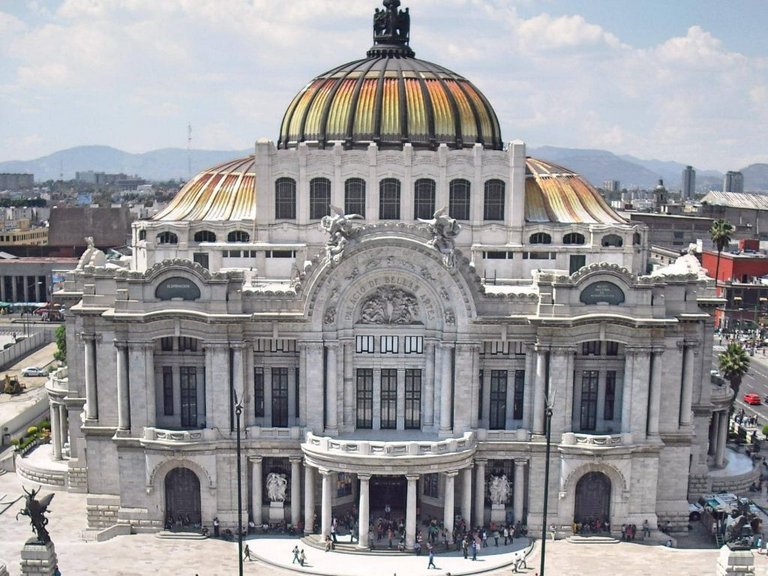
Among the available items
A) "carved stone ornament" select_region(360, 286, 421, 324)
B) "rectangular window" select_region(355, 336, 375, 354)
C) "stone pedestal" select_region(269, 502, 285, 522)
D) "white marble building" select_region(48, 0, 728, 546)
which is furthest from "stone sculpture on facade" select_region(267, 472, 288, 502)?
"carved stone ornament" select_region(360, 286, 421, 324)

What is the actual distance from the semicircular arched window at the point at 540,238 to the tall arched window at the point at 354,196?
47.5 feet

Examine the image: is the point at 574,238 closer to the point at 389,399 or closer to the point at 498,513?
the point at 389,399

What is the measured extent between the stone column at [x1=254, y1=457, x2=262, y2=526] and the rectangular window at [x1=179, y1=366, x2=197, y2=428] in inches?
211

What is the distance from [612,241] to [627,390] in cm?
1758

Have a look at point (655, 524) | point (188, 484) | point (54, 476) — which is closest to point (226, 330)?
point (188, 484)

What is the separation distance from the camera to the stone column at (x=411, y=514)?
6134 cm

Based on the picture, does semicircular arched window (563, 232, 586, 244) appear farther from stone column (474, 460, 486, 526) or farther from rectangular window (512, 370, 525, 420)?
stone column (474, 460, 486, 526)

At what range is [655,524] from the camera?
2552 inches

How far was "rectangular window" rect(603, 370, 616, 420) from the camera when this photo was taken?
6538 centimetres

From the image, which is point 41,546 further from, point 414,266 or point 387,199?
point 387,199

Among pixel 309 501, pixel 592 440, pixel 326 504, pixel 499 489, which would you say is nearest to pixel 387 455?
pixel 326 504

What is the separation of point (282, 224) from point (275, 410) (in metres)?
17.2

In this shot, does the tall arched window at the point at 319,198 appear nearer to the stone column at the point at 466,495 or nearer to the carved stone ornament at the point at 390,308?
the carved stone ornament at the point at 390,308

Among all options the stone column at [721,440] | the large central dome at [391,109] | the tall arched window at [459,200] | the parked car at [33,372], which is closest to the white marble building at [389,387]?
the stone column at [721,440]
